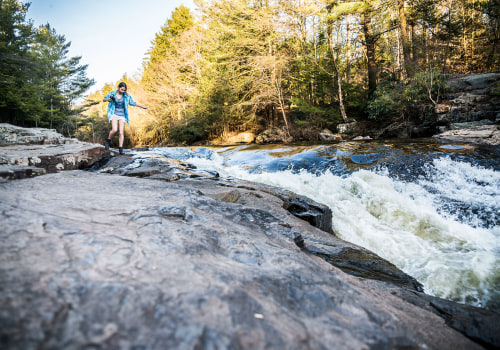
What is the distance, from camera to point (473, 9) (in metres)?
15.1

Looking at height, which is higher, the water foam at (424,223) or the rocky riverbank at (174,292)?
the rocky riverbank at (174,292)

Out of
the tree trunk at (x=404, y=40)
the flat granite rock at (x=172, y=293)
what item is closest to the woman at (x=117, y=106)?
the flat granite rock at (x=172, y=293)

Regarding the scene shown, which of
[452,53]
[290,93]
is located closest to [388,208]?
[290,93]

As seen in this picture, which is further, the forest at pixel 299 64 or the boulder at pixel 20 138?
the forest at pixel 299 64

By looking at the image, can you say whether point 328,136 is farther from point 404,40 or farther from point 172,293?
point 172,293

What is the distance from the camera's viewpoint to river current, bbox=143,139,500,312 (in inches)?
103

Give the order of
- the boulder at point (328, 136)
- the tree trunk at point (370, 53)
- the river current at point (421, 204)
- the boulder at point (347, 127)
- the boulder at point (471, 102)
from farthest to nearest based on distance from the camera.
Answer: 1. the tree trunk at point (370, 53)
2. the boulder at point (347, 127)
3. the boulder at point (328, 136)
4. the boulder at point (471, 102)
5. the river current at point (421, 204)

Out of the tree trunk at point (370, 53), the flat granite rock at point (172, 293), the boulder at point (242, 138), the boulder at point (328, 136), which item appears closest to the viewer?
the flat granite rock at point (172, 293)

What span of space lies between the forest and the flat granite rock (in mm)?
12830

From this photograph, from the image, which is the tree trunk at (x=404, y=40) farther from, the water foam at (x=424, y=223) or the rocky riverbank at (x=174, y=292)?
the rocky riverbank at (x=174, y=292)

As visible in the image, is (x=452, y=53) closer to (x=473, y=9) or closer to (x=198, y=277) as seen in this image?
(x=473, y=9)

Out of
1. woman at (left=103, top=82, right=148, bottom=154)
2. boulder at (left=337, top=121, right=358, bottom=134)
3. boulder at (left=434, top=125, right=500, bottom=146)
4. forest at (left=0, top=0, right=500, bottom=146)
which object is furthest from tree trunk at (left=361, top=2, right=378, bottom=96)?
woman at (left=103, top=82, right=148, bottom=154)

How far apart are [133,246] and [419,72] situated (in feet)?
48.8

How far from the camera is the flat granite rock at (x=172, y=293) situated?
658 millimetres
